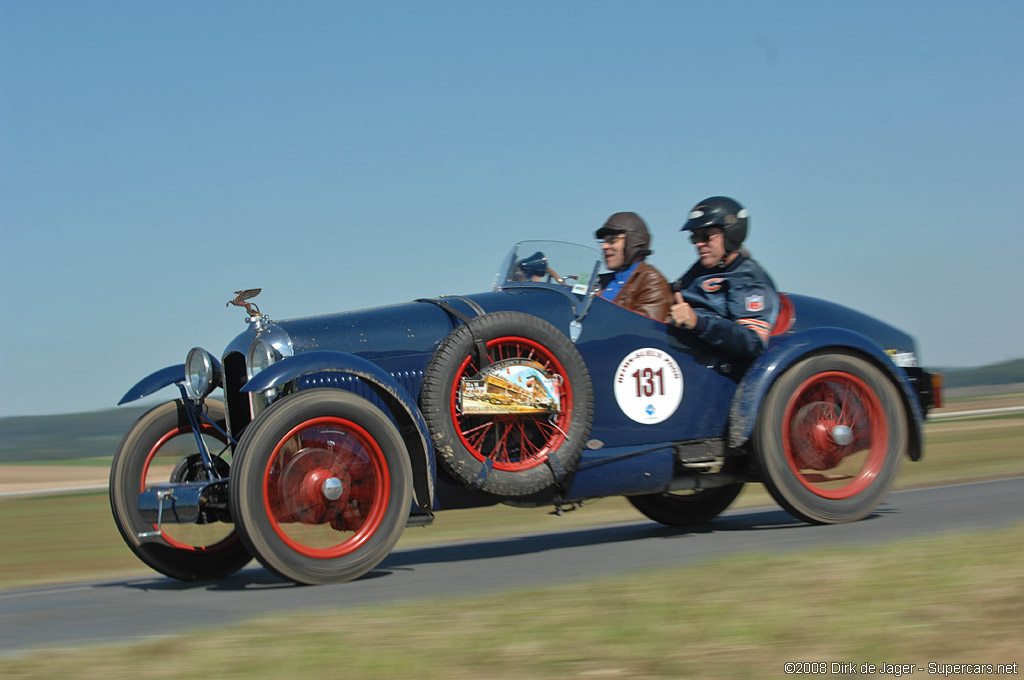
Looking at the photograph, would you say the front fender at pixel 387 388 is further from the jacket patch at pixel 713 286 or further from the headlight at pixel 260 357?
the jacket patch at pixel 713 286

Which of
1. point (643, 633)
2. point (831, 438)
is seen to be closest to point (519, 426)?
point (831, 438)

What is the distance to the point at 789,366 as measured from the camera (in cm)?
664

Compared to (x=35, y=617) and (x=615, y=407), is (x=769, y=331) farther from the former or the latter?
(x=35, y=617)

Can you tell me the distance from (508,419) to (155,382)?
219cm

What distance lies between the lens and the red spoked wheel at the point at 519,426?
19.6 ft

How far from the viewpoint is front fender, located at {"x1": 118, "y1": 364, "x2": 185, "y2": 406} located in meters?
6.23

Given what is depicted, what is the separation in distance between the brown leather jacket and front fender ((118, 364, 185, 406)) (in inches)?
112

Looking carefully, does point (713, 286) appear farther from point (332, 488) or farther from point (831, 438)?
point (332, 488)

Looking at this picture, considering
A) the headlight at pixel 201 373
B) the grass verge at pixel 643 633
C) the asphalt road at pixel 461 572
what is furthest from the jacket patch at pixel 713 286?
the headlight at pixel 201 373

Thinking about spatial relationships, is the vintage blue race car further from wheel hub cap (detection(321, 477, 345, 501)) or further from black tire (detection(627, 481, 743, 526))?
black tire (detection(627, 481, 743, 526))

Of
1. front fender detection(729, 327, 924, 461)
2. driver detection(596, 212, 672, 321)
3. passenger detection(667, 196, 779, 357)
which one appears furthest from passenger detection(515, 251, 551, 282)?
front fender detection(729, 327, 924, 461)

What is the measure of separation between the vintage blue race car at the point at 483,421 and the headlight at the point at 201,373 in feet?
0.04

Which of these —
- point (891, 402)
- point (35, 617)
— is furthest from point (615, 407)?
point (35, 617)

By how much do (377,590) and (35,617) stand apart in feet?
5.45
